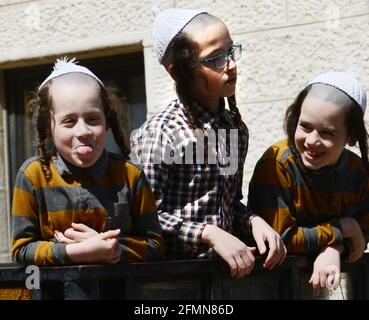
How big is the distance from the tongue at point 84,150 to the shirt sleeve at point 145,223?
0.15 metres

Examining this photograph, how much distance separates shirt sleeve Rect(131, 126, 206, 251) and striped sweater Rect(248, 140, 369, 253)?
0.80ft

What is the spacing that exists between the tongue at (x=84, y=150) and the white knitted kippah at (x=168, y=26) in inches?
23.1

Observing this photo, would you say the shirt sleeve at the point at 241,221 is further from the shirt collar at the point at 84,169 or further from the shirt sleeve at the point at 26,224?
the shirt sleeve at the point at 26,224

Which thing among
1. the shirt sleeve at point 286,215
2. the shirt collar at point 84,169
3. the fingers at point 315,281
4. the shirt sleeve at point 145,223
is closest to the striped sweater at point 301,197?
the shirt sleeve at point 286,215

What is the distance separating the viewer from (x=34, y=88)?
17.1 feet

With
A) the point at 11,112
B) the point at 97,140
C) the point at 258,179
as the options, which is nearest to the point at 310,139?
the point at 258,179

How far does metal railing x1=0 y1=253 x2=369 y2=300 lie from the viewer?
2074 mm

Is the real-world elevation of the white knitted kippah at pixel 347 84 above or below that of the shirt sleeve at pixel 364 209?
above

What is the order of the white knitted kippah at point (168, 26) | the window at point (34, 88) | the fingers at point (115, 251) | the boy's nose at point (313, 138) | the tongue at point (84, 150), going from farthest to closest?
the window at point (34, 88), the white knitted kippah at point (168, 26), the boy's nose at point (313, 138), the tongue at point (84, 150), the fingers at point (115, 251)

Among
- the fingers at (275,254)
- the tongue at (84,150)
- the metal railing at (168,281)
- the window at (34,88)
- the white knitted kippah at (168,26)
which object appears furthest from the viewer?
the window at (34,88)

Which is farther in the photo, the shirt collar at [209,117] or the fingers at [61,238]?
the shirt collar at [209,117]

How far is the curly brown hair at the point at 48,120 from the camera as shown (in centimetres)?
237

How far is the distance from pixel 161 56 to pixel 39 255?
0.84m

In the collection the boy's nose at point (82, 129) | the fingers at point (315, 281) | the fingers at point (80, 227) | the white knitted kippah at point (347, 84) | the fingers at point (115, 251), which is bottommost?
the fingers at point (315, 281)
